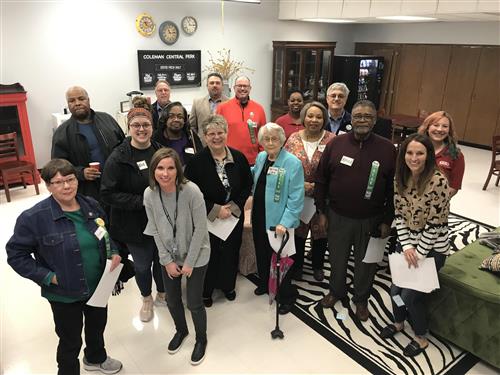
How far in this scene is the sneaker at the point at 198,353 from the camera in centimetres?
248

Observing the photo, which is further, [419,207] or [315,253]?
[315,253]

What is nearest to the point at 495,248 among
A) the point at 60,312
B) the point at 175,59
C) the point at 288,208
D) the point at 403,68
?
the point at 288,208

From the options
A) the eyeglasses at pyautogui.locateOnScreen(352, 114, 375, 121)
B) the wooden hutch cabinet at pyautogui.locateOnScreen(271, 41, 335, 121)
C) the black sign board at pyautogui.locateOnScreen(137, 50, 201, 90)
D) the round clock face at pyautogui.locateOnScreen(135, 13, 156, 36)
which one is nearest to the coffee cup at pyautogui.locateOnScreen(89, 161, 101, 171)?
the eyeglasses at pyautogui.locateOnScreen(352, 114, 375, 121)

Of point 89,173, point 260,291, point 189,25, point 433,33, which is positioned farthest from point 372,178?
point 433,33

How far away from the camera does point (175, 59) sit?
683 cm

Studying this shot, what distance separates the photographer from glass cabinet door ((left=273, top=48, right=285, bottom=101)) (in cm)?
798

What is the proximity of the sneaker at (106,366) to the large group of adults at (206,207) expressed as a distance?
0.01 meters

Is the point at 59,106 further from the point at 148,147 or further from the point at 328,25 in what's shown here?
the point at 328,25

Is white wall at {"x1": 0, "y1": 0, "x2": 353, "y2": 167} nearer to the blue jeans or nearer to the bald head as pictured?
the bald head

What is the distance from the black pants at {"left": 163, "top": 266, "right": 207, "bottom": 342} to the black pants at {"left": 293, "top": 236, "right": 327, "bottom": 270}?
3.57ft

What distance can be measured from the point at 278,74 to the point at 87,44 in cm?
395

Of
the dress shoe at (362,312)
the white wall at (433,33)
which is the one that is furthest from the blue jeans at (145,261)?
the white wall at (433,33)

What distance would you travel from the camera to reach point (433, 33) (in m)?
8.38

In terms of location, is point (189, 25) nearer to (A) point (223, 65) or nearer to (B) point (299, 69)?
(A) point (223, 65)
